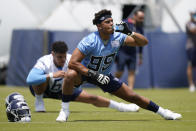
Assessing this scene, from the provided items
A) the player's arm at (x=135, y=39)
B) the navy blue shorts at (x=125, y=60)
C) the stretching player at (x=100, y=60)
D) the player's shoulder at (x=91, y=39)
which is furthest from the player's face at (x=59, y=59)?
the navy blue shorts at (x=125, y=60)

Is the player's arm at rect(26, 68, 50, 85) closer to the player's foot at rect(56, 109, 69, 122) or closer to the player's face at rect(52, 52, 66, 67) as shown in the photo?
the player's face at rect(52, 52, 66, 67)

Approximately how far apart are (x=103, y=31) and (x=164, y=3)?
1638cm

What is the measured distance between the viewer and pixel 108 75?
9023mm

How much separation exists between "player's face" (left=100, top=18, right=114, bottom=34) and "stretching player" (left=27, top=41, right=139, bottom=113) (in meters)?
1.22

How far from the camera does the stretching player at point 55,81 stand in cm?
989

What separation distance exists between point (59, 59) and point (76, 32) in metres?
9.08

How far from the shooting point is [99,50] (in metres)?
8.68

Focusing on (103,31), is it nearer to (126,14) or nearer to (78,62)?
(78,62)

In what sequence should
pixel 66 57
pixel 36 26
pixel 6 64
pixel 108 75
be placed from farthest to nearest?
pixel 36 26 → pixel 6 64 → pixel 66 57 → pixel 108 75

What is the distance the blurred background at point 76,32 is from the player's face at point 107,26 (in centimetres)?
974

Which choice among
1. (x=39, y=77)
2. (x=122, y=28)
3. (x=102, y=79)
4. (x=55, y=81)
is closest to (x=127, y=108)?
(x=55, y=81)

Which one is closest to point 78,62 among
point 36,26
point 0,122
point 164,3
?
point 0,122

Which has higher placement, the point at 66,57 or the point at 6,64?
the point at 66,57

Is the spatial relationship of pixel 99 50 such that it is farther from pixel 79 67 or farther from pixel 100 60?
pixel 79 67
